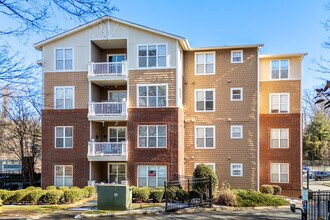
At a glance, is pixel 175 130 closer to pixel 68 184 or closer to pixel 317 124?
pixel 68 184

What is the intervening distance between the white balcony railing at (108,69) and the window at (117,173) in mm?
6469

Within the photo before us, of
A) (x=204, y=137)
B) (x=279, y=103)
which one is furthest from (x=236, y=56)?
(x=204, y=137)

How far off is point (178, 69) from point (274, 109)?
311 inches

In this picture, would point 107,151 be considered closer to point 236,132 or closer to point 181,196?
point 181,196

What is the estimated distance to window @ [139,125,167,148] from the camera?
2289cm

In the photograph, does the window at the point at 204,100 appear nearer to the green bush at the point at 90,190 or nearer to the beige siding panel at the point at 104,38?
the beige siding panel at the point at 104,38

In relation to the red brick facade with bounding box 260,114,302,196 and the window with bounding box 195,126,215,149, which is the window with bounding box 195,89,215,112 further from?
the red brick facade with bounding box 260,114,302,196

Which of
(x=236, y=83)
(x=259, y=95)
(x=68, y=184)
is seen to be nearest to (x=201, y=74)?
(x=236, y=83)

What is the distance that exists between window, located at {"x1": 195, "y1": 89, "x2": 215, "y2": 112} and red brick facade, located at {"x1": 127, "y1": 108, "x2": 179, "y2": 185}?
2.93m

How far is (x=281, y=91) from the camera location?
82.4 ft

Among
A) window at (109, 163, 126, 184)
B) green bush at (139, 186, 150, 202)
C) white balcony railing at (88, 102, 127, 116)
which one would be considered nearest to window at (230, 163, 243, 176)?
green bush at (139, 186, 150, 202)

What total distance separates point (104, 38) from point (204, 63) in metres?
7.33

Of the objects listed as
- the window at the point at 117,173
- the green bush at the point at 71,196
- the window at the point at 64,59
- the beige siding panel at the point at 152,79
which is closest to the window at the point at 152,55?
the beige siding panel at the point at 152,79

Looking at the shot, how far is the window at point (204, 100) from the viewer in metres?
24.8
